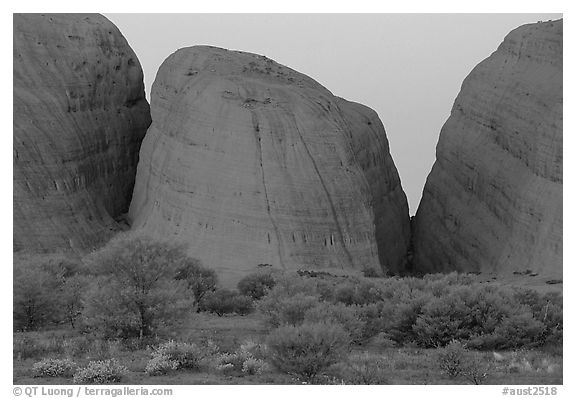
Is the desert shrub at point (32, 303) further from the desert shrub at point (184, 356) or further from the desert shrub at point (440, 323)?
the desert shrub at point (440, 323)

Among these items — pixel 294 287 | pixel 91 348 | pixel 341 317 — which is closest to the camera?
pixel 91 348

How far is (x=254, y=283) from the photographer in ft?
121

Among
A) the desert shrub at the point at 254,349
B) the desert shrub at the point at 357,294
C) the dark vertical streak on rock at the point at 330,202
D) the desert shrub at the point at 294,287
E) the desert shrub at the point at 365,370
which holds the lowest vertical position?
the desert shrub at the point at 365,370

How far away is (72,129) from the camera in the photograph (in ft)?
151

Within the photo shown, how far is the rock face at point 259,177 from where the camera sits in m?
40.1

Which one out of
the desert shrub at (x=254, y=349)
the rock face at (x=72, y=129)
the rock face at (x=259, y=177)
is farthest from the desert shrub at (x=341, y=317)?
the rock face at (x=72, y=129)

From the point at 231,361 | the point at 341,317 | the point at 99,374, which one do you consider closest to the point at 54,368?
the point at 99,374

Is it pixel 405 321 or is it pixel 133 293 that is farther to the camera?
pixel 405 321

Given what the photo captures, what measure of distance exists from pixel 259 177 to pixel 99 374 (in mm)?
19830

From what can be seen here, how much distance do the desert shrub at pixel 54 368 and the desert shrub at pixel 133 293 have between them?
13.4 ft

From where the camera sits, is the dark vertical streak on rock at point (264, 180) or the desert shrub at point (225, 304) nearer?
the desert shrub at point (225, 304)

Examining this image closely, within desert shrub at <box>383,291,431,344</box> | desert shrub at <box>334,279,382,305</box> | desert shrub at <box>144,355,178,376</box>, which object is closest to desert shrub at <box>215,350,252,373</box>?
desert shrub at <box>144,355,178,376</box>

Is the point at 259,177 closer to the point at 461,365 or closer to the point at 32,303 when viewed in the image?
the point at 32,303
